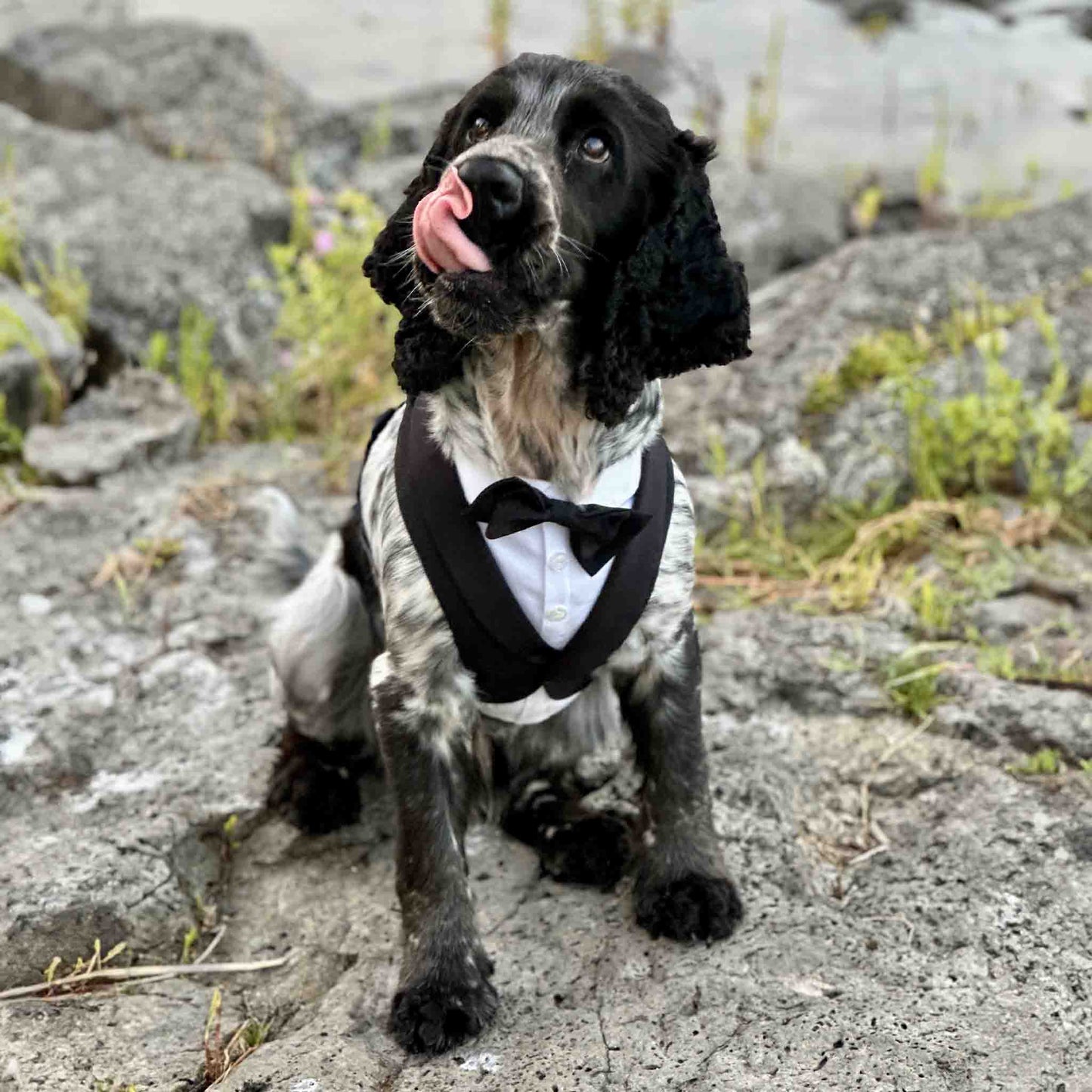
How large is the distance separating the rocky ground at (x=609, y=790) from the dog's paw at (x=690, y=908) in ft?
0.15

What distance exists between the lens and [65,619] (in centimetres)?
451

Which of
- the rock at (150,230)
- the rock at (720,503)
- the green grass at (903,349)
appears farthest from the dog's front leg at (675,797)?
the rock at (150,230)

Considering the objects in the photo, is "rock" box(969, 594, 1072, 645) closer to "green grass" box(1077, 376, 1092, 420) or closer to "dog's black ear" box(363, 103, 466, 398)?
"green grass" box(1077, 376, 1092, 420)

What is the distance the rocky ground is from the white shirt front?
789 millimetres

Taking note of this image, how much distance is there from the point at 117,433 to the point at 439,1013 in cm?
323

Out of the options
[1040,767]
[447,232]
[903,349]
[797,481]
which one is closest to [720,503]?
[797,481]

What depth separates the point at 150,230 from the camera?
6.62 meters

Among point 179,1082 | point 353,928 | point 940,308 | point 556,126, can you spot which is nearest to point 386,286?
point 556,126

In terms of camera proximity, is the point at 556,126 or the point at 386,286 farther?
the point at 386,286

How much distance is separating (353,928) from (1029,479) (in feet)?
10.1

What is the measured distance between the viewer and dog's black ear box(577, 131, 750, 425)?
304cm

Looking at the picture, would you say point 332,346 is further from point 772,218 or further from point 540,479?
point 540,479

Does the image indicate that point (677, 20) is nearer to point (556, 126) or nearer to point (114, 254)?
point (114, 254)

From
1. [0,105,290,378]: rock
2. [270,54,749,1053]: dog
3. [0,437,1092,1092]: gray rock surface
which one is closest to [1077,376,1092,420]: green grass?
[0,437,1092,1092]: gray rock surface
